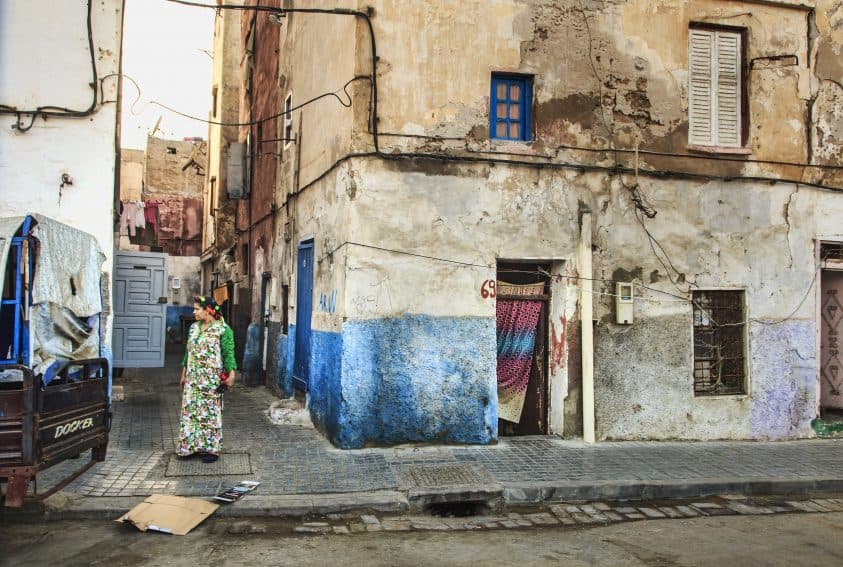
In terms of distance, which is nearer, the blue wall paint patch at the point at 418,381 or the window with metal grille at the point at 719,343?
the blue wall paint patch at the point at 418,381

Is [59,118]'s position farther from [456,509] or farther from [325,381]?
[456,509]

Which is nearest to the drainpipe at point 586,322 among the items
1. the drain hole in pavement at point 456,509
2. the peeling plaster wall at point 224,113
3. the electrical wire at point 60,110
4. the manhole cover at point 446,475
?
the manhole cover at point 446,475

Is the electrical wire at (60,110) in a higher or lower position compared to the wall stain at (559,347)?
higher

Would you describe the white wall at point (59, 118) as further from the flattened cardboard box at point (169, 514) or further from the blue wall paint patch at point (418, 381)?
the flattened cardboard box at point (169, 514)

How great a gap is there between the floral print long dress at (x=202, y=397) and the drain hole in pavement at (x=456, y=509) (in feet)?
8.96

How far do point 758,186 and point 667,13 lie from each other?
2852 millimetres

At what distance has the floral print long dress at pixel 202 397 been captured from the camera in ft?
25.9

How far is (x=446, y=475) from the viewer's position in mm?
7461

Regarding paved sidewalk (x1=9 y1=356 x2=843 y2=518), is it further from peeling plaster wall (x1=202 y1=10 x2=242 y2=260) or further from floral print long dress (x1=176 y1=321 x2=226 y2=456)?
peeling plaster wall (x1=202 y1=10 x2=242 y2=260)

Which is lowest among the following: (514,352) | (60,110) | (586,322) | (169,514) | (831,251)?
(169,514)

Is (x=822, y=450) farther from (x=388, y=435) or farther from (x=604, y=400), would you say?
(x=388, y=435)

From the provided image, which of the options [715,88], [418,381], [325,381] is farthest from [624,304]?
[325,381]

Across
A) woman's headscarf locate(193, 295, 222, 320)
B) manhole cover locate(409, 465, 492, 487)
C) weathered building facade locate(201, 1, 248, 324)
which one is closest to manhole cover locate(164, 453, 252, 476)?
woman's headscarf locate(193, 295, 222, 320)

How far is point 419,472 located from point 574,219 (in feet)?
13.5
